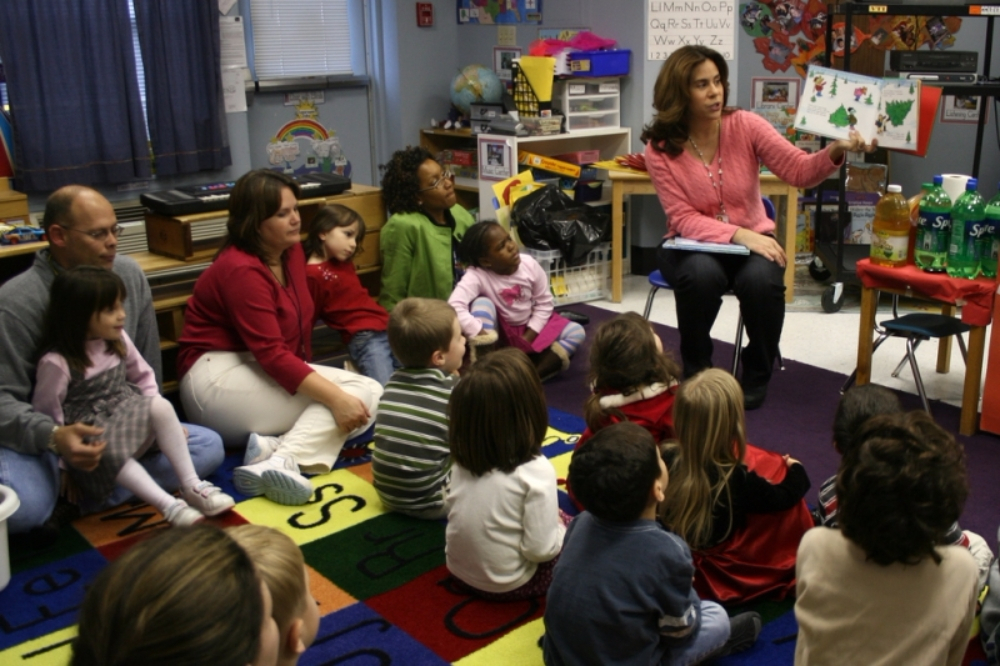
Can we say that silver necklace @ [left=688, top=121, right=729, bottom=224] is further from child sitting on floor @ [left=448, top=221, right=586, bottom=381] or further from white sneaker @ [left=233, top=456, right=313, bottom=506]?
white sneaker @ [left=233, top=456, right=313, bottom=506]

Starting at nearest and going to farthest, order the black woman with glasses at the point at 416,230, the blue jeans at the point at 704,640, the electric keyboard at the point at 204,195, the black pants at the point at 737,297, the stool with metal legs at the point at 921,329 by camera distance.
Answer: the blue jeans at the point at 704,640
the stool with metal legs at the point at 921,329
the black pants at the point at 737,297
the electric keyboard at the point at 204,195
the black woman with glasses at the point at 416,230

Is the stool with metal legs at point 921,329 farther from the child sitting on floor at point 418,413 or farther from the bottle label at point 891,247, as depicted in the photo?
the child sitting on floor at point 418,413

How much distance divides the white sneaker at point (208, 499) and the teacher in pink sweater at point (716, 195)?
170cm

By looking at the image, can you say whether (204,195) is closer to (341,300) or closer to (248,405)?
(341,300)

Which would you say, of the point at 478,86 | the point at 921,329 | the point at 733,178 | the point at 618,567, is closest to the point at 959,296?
the point at 921,329

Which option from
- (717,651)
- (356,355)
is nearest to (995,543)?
(717,651)

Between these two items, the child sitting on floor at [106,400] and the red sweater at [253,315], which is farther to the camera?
the red sweater at [253,315]

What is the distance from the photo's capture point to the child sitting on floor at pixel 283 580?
45.8 inches

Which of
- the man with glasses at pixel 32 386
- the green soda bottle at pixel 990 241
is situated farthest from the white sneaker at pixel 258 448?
the green soda bottle at pixel 990 241

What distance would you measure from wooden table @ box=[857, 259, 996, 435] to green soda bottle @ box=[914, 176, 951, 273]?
0.04m

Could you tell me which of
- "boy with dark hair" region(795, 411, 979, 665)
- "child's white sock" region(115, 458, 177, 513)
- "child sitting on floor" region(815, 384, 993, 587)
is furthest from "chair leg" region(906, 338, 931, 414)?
"child's white sock" region(115, 458, 177, 513)

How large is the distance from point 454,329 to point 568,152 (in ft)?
10.2

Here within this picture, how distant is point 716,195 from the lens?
365 cm

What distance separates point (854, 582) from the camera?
164cm
